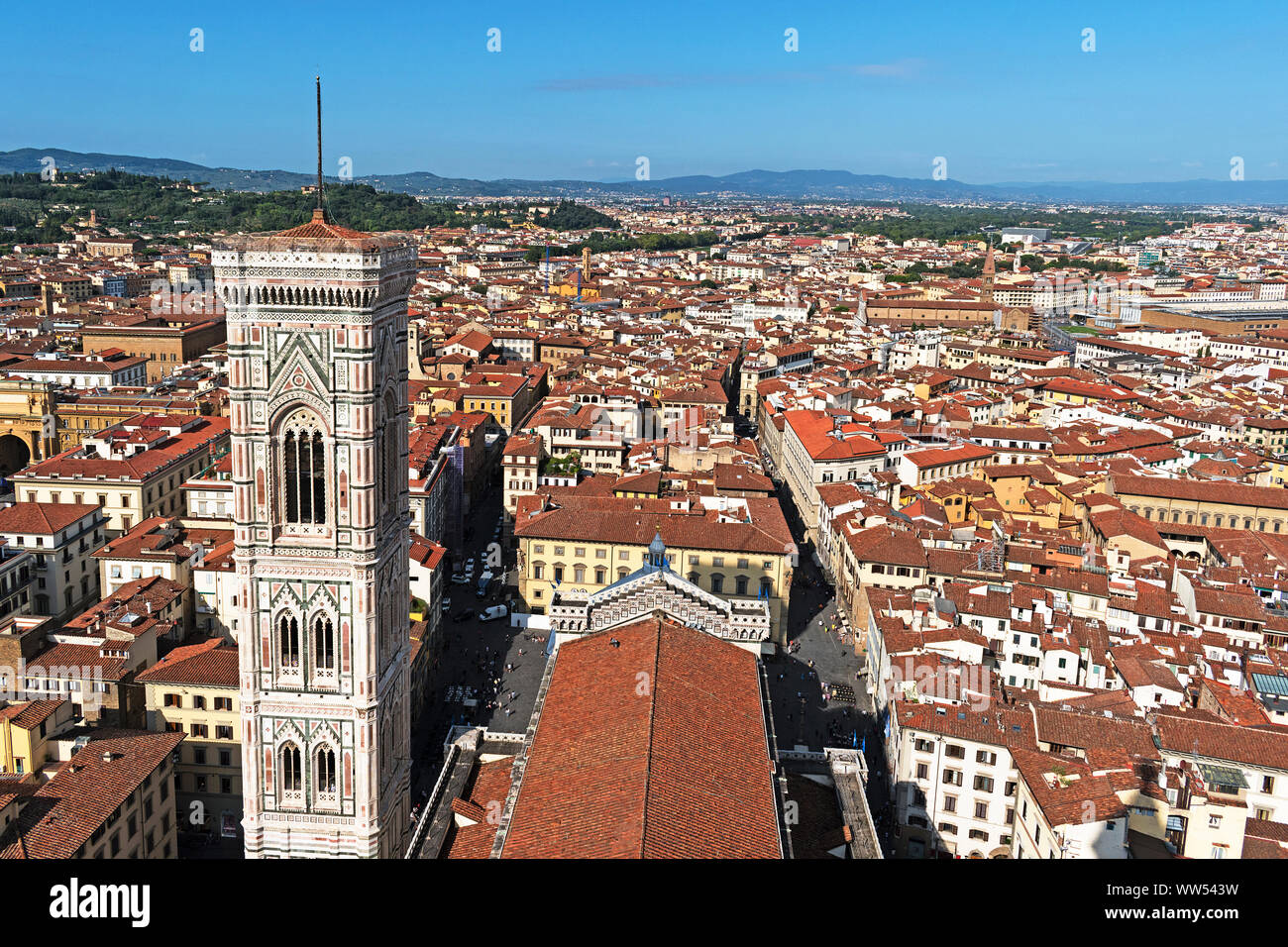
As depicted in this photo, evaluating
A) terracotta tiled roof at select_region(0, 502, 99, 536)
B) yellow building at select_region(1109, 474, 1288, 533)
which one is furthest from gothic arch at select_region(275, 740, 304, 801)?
yellow building at select_region(1109, 474, 1288, 533)

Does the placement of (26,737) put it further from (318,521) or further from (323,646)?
(318,521)

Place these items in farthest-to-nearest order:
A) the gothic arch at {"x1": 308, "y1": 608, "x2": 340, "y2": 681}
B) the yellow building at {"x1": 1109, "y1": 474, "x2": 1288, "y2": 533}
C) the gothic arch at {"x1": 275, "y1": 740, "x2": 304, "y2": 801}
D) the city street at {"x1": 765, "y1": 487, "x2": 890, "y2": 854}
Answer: the yellow building at {"x1": 1109, "y1": 474, "x2": 1288, "y2": 533}, the city street at {"x1": 765, "y1": 487, "x2": 890, "y2": 854}, the gothic arch at {"x1": 275, "y1": 740, "x2": 304, "y2": 801}, the gothic arch at {"x1": 308, "y1": 608, "x2": 340, "y2": 681}

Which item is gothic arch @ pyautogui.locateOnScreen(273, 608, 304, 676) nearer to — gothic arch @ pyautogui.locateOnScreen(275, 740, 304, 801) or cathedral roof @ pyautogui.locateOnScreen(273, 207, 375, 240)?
gothic arch @ pyautogui.locateOnScreen(275, 740, 304, 801)

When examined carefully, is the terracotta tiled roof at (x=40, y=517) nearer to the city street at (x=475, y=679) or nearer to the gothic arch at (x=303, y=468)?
the city street at (x=475, y=679)

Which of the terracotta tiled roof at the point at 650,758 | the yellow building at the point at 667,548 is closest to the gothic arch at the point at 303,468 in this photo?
the terracotta tiled roof at the point at 650,758

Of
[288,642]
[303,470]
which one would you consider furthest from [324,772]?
[303,470]
